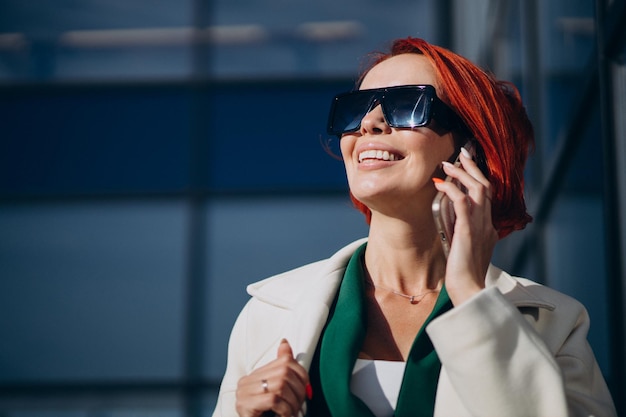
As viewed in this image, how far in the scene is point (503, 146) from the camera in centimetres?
210

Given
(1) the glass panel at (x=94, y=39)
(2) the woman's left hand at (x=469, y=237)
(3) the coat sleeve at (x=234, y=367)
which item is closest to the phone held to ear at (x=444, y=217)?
(2) the woman's left hand at (x=469, y=237)

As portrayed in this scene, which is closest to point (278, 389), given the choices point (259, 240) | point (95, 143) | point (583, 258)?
point (583, 258)

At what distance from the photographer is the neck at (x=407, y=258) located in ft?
6.93

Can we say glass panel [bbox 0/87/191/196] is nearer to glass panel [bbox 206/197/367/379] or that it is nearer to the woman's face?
glass panel [bbox 206/197/367/379]

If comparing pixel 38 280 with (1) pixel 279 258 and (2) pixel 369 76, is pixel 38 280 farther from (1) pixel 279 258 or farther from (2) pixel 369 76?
(2) pixel 369 76

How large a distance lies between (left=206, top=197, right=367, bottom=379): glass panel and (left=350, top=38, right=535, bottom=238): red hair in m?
5.24

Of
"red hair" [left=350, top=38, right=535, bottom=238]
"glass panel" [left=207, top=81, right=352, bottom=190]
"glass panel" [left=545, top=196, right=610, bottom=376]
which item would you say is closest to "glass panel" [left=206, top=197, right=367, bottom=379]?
"glass panel" [left=207, top=81, right=352, bottom=190]

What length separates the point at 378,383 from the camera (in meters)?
1.95

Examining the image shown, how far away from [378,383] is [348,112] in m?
0.61

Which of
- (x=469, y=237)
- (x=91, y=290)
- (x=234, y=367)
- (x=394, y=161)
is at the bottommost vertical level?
(x=91, y=290)

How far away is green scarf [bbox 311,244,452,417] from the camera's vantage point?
184 cm

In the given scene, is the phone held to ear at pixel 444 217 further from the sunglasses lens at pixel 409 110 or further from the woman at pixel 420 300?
the sunglasses lens at pixel 409 110

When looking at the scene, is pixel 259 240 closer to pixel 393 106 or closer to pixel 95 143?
pixel 95 143

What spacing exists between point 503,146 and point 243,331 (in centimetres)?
72
